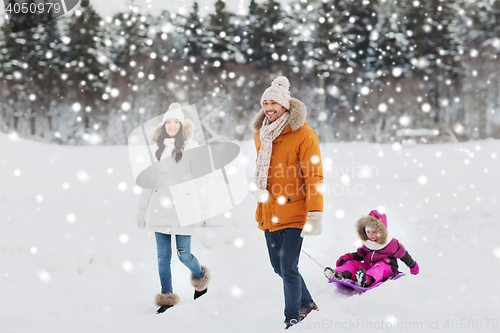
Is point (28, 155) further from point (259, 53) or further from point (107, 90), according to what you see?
point (259, 53)

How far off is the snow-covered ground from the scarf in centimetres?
122

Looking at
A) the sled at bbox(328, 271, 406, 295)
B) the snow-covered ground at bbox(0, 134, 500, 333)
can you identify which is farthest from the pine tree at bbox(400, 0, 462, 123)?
the sled at bbox(328, 271, 406, 295)

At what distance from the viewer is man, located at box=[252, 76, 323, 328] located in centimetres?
285

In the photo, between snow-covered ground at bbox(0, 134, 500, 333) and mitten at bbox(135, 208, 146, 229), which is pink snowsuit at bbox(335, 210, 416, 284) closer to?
snow-covered ground at bbox(0, 134, 500, 333)

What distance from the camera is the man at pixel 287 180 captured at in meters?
2.85

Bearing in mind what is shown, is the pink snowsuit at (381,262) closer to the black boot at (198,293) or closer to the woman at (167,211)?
the black boot at (198,293)

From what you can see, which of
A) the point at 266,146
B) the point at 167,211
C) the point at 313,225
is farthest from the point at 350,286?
the point at 167,211

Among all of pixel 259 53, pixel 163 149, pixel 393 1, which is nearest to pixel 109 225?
pixel 163 149

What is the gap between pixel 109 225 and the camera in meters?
5.68

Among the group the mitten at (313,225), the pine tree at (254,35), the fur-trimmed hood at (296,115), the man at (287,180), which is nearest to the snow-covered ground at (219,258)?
the man at (287,180)

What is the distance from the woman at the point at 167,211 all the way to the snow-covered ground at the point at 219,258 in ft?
1.21

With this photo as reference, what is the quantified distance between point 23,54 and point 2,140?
48.9ft

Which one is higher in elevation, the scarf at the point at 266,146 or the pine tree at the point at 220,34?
the pine tree at the point at 220,34

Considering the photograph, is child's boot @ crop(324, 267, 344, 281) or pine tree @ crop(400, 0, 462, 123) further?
pine tree @ crop(400, 0, 462, 123)
